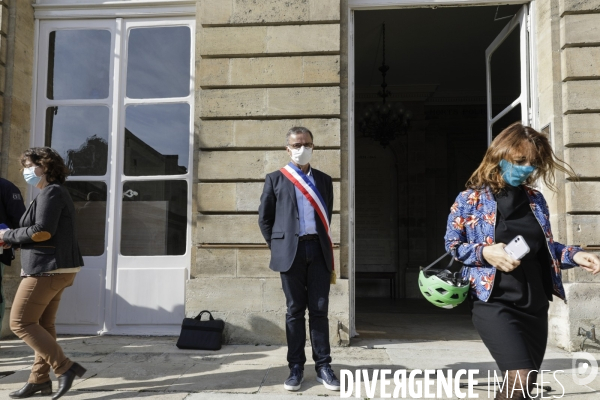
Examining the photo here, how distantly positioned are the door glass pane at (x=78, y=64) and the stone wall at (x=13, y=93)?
0.31 m

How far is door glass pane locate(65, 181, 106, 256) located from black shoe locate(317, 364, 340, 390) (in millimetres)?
3365

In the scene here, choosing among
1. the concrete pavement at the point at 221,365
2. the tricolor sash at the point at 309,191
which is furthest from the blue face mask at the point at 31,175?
the tricolor sash at the point at 309,191

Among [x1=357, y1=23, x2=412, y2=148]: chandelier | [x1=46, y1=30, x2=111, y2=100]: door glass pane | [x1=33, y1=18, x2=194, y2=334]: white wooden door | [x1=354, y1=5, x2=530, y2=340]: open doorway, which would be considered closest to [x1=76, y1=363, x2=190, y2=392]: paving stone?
[x1=33, y1=18, x2=194, y2=334]: white wooden door

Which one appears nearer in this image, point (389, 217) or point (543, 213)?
point (543, 213)

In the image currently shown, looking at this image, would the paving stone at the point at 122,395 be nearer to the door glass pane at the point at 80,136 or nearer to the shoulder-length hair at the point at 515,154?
the shoulder-length hair at the point at 515,154

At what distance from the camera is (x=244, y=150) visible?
221 inches

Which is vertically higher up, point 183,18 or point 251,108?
point 183,18

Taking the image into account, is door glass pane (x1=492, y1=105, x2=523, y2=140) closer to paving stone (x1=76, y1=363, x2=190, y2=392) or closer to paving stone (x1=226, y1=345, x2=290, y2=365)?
paving stone (x1=226, y1=345, x2=290, y2=365)

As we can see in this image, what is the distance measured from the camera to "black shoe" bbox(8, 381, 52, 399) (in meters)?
3.54

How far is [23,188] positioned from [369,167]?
27.8 feet

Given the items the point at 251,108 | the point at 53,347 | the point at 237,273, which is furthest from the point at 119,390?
the point at 251,108

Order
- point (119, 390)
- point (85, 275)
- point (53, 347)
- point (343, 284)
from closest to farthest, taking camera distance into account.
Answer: point (53, 347)
point (119, 390)
point (343, 284)
point (85, 275)

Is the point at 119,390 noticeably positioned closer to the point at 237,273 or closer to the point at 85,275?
the point at 237,273

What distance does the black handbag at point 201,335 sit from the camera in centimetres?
505
